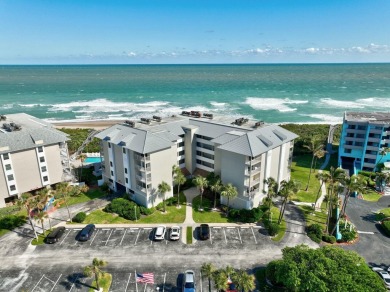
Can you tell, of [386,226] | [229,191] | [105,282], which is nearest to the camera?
[105,282]

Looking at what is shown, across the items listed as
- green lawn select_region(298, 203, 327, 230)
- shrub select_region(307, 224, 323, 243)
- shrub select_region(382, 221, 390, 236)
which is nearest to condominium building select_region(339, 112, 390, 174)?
shrub select_region(382, 221, 390, 236)

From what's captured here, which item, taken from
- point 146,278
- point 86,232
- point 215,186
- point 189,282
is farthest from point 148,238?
point 215,186

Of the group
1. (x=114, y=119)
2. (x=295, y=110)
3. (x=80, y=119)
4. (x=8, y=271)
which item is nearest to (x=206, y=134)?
(x=8, y=271)

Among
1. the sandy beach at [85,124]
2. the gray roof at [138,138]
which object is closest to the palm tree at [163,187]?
the gray roof at [138,138]

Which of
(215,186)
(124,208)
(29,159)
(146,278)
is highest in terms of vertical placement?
(29,159)

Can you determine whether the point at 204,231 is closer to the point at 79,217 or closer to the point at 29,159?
the point at 79,217

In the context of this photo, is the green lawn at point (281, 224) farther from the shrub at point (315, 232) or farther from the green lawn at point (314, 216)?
the green lawn at point (314, 216)
